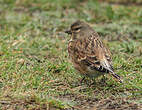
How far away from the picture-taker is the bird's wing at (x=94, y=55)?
216 inches

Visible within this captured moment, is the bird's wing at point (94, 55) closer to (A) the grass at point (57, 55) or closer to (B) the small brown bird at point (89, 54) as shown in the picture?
(B) the small brown bird at point (89, 54)

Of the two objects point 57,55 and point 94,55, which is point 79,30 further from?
point 57,55

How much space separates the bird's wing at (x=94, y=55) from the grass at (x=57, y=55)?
447 millimetres

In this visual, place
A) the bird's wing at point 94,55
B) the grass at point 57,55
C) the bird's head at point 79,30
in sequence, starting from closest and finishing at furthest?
the grass at point 57,55 → the bird's wing at point 94,55 → the bird's head at point 79,30

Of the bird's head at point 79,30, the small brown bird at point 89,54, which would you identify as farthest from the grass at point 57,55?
the bird's head at point 79,30

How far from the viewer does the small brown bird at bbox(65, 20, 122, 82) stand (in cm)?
554

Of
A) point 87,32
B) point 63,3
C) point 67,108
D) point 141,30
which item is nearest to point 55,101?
point 67,108

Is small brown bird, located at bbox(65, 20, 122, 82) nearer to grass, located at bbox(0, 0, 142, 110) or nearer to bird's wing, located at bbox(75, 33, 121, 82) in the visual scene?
bird's wing, located at bbox(75, 33, 121, 82)

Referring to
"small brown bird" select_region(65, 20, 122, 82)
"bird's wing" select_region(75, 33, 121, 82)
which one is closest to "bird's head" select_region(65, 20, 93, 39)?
"small brown bird" select_region(65, 20, 122, 82)

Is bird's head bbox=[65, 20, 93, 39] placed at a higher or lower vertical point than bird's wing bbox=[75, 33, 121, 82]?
higher

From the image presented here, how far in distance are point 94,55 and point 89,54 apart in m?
0.09

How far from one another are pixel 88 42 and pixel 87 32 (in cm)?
41

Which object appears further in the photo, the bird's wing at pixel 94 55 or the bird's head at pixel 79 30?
the bird's head at pixel 79 30

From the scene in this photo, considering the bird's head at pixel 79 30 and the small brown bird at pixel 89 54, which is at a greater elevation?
the bird's head at pixel 79 30
